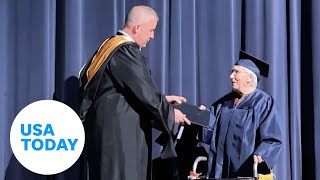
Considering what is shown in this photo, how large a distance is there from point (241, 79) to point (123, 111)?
0.61m

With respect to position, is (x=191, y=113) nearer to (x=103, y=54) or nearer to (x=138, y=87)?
(x=138, y=87)

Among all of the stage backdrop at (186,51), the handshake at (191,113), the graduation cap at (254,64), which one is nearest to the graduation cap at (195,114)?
the handshake at (191,113)

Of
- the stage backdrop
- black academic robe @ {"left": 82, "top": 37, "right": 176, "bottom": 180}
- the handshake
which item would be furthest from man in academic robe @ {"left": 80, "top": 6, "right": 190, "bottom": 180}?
the stage backdrop

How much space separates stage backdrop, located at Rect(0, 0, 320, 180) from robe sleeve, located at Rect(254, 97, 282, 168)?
1.60ft

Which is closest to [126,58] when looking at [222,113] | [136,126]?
[136,126]

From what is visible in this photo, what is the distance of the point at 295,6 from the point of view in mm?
3916

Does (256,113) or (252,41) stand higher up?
(252,41)

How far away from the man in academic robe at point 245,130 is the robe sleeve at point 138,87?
30 centimetres

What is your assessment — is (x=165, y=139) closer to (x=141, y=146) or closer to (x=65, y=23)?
(x=141, y=146)

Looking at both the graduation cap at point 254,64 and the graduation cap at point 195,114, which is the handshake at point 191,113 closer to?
the graduation cap at point 195,114

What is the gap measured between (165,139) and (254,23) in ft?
3.16

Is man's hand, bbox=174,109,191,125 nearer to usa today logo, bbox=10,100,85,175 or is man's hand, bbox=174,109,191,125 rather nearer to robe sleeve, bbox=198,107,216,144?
robe sleeve, bbox=198,107,216,144

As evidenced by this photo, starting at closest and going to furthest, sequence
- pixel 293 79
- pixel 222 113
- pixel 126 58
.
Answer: pixel 126 58 → pixel 222 113 → pixel 293 79

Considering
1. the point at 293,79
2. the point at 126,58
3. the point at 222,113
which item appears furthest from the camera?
the point at 293,79
